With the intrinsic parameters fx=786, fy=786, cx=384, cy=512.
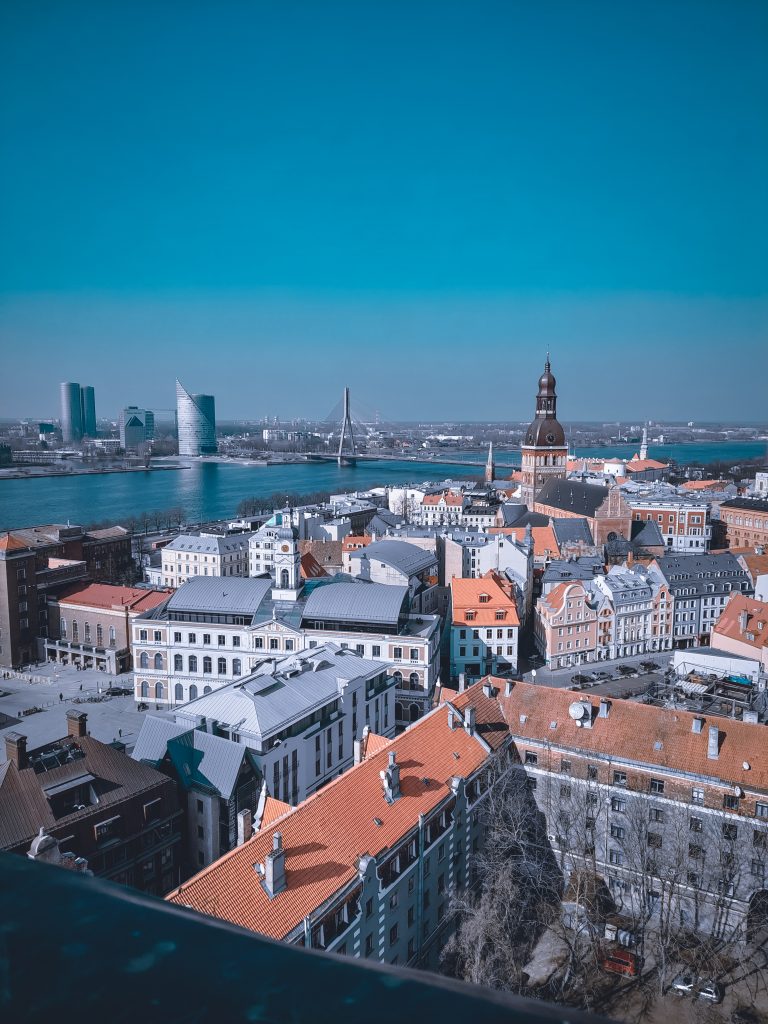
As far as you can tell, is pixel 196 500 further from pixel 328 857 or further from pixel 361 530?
pixel 328 857

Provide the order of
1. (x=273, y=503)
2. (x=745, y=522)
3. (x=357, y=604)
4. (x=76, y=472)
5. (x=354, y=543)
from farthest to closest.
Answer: (x=76, y=472), (x=273, y=503), (x=745, y=522), (x=354, y=543), (x=357, y=604)

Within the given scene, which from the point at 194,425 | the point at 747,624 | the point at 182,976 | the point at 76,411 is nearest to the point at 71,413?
the point at 76,411

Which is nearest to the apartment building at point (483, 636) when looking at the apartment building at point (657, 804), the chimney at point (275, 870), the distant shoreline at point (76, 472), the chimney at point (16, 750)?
the apartment building at point (657, 804)

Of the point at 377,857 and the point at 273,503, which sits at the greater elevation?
the point at 377,857

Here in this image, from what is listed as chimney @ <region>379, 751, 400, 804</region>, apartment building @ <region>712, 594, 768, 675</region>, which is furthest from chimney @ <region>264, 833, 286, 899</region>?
apartment building @ <region>712, 594, 768, 675</region>

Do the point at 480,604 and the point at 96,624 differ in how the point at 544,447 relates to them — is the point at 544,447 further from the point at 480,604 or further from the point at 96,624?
the point at 96,624

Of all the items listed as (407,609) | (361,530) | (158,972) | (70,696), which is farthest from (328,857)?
(361,530)

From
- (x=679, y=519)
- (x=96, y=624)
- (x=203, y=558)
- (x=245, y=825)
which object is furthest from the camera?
(x=679, y=519)
